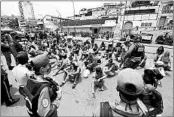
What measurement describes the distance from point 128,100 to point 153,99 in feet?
2.66

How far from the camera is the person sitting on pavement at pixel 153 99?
136 cm

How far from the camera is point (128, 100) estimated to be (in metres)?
0.91

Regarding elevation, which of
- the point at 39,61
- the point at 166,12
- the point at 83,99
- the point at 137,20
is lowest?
the point at 83,99

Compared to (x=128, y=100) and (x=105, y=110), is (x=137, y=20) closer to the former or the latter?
(x=128, y=100)

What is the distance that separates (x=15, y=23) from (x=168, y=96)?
4499cm

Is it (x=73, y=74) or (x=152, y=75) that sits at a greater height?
(x=152, y=75)

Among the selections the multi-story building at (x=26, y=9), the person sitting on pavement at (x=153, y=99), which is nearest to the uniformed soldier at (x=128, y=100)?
the person sitting on pavement at (x=153, y=99)

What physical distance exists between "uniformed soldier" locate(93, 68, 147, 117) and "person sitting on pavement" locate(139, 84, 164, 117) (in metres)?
Result: 0.56

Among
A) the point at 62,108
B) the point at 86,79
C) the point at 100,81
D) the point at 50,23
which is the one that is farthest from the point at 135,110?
the point at 50,23

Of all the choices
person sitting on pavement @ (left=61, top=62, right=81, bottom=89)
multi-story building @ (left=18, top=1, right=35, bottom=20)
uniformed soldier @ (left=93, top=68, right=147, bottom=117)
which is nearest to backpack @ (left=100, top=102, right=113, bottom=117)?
uniformed soldier @ (left=93, top=68, right=147, bottom=117)

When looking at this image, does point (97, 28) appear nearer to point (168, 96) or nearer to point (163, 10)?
point (163, 10)

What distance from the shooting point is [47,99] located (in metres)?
1.33

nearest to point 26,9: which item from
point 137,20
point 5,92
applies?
point 137,20

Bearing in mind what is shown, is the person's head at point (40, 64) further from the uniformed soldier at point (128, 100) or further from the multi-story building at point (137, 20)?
the multi-story building at point (137, 20)
